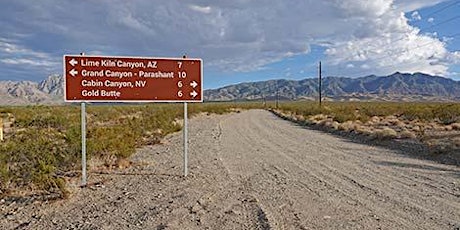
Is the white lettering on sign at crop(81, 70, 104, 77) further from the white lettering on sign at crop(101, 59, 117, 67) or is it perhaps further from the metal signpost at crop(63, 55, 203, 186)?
the white lettering on sign at crop(101, 59, 117, 67)

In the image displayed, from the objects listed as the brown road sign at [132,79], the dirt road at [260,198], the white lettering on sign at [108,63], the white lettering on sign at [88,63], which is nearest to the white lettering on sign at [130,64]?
the brown road sign at [132,79]

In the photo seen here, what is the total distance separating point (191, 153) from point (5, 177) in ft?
24.8

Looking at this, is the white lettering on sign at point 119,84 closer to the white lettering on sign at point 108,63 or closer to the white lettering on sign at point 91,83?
the white lettering on sign at point 91,83

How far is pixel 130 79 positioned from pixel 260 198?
419cm

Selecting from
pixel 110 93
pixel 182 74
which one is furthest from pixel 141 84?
pixel 182 74

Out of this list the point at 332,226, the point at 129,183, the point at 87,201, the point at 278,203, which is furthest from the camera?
the point at 129,183

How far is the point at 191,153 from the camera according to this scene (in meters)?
16.7

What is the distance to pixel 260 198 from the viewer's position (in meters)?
8.90

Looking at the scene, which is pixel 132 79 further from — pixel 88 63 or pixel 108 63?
pixel 88 63

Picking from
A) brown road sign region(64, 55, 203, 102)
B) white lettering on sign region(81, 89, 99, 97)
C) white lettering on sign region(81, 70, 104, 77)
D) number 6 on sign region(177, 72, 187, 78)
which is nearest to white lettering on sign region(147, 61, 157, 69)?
brown road sign region(64, 55, 203, 102)

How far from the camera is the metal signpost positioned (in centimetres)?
1023

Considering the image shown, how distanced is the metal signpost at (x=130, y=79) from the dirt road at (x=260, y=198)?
4.57 ft

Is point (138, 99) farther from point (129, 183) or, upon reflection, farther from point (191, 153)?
point (191, 153)

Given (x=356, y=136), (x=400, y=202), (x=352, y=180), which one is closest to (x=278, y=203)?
(x=400, y=202)
